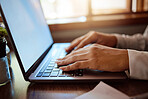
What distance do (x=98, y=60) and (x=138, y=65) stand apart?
0.48ft

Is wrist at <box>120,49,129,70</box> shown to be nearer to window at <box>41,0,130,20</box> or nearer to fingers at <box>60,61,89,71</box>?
fingers at <box>60,61,89,71</box>

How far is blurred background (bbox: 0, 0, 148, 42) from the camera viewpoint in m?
1.20

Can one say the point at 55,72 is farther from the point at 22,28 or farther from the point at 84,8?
the point at 84,8

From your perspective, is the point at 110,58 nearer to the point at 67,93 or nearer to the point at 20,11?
the point at 67,93

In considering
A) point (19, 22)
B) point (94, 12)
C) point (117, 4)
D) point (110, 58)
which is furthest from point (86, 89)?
point (117, 4)

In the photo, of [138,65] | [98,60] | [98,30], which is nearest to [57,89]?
[98,60]

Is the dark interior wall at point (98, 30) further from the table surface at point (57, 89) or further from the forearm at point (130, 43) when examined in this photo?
the table surface at point (57, 89)

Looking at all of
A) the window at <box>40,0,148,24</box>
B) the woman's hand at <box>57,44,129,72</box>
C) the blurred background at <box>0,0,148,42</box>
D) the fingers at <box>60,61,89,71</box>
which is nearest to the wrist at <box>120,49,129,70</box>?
the woman's hand at <box>57,44,129,72</box>

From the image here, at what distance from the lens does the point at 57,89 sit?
472mm

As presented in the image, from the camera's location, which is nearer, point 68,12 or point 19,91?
point 19,91

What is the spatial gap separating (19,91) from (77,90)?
0.19 m

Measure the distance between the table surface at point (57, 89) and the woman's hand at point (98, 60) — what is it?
63mm

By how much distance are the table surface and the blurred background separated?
748mm

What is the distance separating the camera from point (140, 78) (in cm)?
51
